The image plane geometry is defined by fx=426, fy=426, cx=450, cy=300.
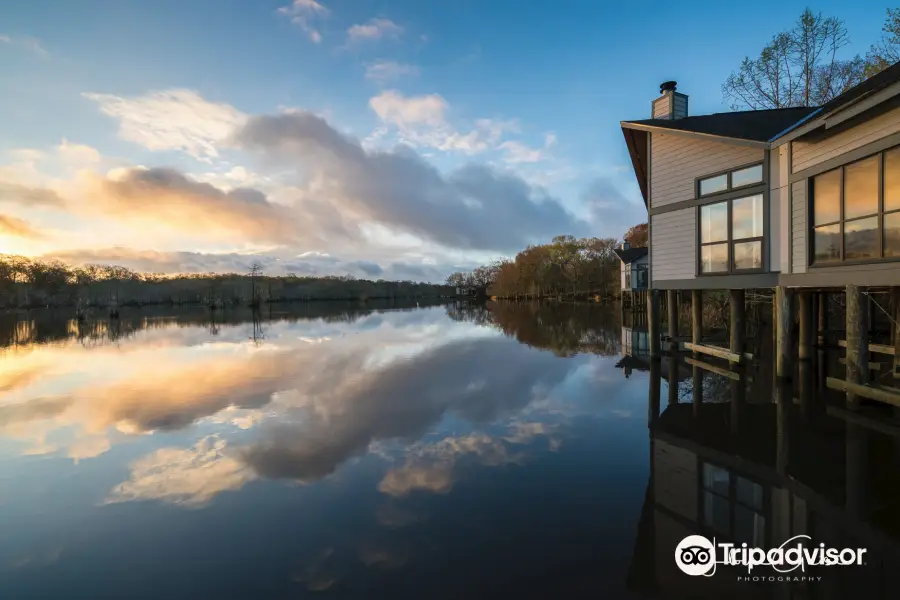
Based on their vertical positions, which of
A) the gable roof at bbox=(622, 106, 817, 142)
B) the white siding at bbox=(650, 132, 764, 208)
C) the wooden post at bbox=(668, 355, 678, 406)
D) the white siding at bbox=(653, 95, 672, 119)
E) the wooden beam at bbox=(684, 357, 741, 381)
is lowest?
the wooden post at bbox=(668, 355, 678, 406)

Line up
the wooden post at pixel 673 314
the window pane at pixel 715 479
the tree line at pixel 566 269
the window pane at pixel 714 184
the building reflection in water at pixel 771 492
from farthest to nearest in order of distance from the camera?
the tree line at pixel 566 269 < the wooden post at pixel 673 314 < the window pane at pixel 714 184 < the window pane at pixel 715 479 < the building reflection in water at pixel 771 492

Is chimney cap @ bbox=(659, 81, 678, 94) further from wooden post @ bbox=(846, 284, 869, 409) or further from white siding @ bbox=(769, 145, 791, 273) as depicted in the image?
wooden post @ bbox=(846, 284, 869, 409)

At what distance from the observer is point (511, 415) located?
8.60 metres

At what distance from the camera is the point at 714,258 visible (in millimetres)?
11688

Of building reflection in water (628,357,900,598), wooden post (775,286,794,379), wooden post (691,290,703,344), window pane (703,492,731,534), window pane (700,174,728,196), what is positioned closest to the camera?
building reflection in water (628,357,900,598)

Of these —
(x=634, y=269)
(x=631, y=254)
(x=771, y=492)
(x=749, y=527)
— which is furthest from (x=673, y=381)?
(x=631, y=254)

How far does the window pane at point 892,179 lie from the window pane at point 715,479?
5.93 metres

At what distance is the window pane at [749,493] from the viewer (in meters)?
4.66

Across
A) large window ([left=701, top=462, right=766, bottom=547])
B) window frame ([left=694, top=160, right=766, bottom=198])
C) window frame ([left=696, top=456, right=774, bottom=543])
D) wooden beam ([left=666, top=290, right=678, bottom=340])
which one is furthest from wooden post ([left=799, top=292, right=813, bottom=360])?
large window ([left=701, top=462, right=766, bottom=547])

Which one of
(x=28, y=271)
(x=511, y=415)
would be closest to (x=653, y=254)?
(x=511, y=415)

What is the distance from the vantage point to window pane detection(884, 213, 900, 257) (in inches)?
289

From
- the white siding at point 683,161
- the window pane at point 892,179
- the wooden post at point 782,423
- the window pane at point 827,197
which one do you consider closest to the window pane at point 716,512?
the wooden post at point 782,423

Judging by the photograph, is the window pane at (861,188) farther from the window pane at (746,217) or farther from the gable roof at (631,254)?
the gable roof at (631,254)

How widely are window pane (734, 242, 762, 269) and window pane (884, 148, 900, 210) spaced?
3.07m
